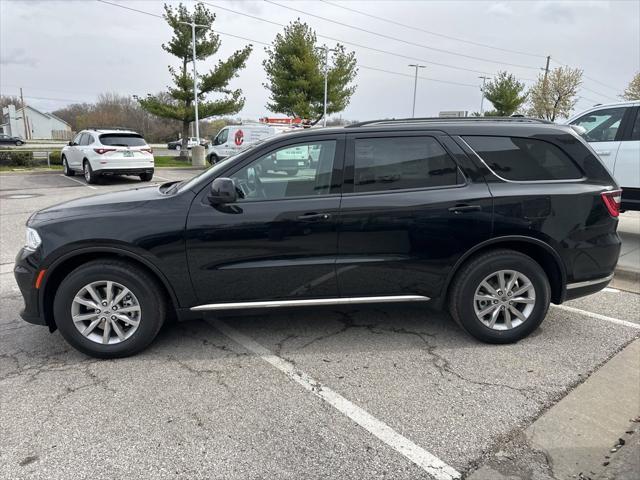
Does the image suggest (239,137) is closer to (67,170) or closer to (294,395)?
(67,170)

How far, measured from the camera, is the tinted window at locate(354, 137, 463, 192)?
11.7 feet

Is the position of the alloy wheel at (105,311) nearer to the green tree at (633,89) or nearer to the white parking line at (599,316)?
the white parking line at (599,316)

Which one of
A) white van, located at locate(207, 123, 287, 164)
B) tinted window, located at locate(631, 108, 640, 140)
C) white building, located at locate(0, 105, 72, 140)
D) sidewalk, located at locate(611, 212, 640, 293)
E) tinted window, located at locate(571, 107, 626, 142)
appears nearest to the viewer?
sidewalk, located at locate(611, 212, 640, 293)

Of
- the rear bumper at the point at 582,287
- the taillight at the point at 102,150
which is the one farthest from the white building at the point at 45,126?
the rear bumper at the point at 582,287

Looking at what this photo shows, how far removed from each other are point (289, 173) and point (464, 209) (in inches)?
54.5

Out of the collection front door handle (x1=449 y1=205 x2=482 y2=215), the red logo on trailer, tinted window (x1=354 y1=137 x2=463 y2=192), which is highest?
the red logo on trailer

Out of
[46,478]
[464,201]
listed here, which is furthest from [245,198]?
[46,478]

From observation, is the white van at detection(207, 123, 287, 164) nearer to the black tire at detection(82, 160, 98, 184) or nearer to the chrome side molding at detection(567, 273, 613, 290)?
the black tire at detection(82, 160, 98, 184)

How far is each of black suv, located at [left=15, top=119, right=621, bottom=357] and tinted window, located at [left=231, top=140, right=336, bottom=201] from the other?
0.04ft

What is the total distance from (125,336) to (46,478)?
1284 mm

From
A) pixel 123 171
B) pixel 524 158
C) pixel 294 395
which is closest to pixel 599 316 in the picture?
pixel 524 158

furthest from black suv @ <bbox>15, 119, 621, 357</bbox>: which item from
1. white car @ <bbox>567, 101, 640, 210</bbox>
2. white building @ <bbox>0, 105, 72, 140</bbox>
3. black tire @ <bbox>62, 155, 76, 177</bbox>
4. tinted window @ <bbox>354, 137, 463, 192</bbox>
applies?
white building @ <bbox>0, 105, 72, 140</bbox>

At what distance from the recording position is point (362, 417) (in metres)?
2.76

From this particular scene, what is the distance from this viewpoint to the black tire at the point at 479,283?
11.8 ft
